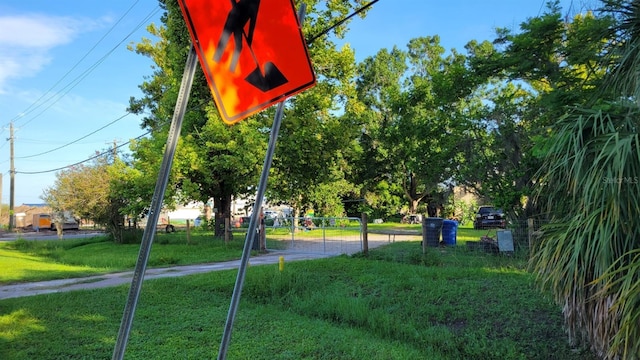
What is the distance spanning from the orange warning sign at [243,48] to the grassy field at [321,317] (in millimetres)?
3581

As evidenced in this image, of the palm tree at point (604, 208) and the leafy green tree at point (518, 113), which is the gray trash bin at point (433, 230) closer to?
the leafy green tree at point (518, 113)

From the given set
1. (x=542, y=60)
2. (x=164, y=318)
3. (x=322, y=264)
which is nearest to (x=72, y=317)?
(x=164, y=318)

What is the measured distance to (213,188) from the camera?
70.8ft

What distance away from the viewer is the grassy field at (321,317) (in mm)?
4941

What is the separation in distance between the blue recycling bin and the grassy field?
3.73 m

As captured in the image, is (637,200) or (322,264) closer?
(637,200)

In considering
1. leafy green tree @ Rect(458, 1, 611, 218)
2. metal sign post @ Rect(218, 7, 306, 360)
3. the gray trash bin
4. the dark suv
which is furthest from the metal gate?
metal sign post @ Rect(218, 7, 306, 360)

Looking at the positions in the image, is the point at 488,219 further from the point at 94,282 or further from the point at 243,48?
the point at 243,48

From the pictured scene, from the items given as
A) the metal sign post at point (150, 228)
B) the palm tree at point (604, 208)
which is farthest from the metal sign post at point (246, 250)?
the palm tree at point (604, 208)

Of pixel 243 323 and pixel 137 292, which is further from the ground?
pixel 137 292

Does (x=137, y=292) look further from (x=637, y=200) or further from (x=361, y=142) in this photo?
(x=361, y=142)

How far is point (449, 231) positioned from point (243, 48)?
1333cm

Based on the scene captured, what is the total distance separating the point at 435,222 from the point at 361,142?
77.4 ft

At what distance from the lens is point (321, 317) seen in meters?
6.61
